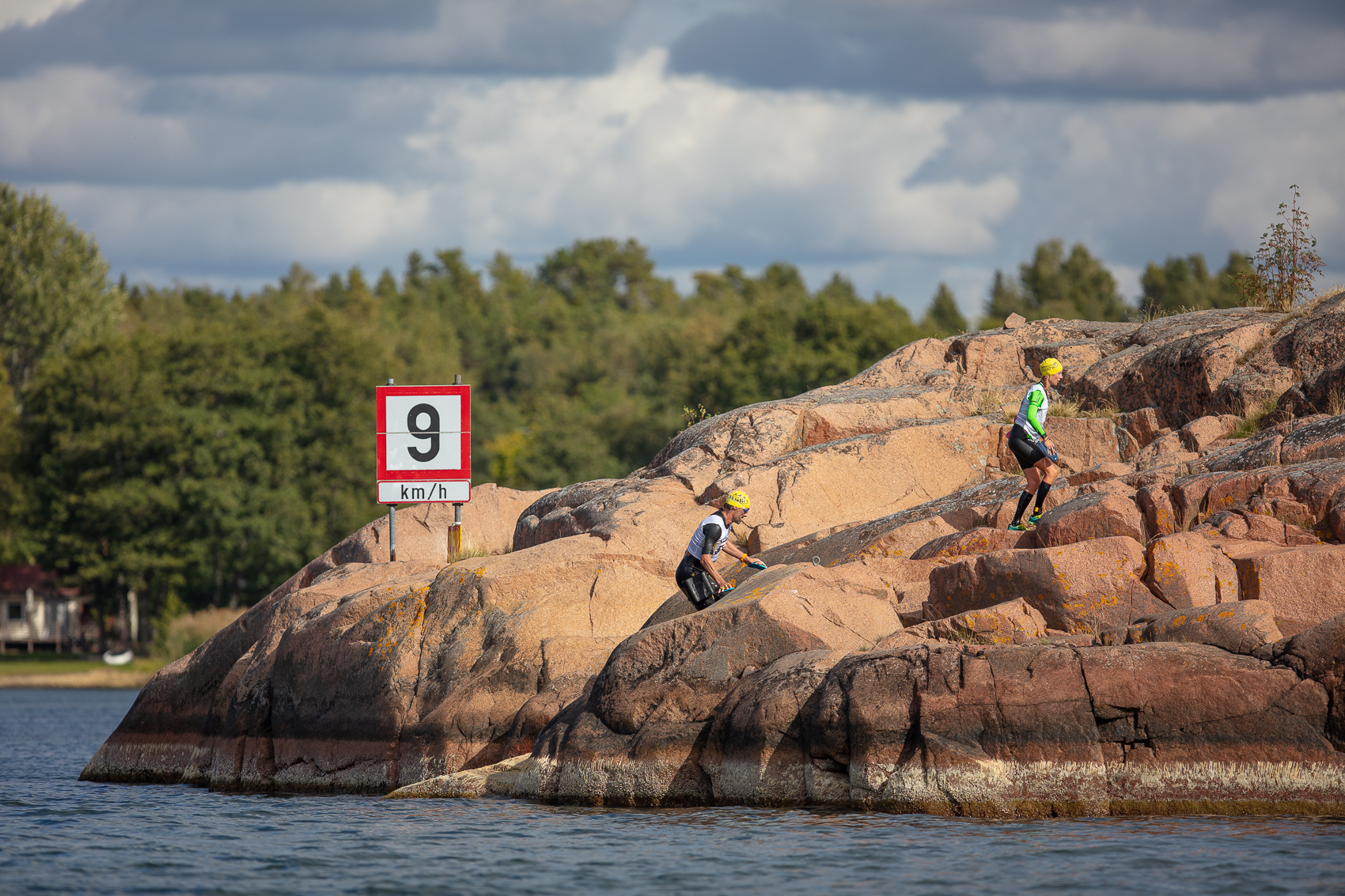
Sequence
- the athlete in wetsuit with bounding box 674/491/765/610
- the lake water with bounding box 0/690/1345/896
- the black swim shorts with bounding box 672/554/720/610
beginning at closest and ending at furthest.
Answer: the lake water with bounding box 0/690/1345/896, the athlete in wetsuit with bounding box 674/491/765/610, the black swim shorts with bounding box 672/554/720/610

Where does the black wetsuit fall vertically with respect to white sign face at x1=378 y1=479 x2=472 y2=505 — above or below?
below

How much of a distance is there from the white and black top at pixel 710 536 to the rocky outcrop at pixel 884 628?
2.35ft

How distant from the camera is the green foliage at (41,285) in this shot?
7038 centimetres

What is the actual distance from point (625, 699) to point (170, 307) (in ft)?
315

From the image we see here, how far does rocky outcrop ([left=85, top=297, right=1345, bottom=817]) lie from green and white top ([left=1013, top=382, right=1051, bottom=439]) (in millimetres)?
1118

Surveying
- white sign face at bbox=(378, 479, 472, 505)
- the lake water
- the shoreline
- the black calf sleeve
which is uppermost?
white sign face at bbox=(378, 479, 472, 505)

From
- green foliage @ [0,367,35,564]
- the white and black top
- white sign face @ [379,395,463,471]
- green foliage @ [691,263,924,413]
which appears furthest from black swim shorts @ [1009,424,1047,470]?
green foliage @ [0,367,35,564]

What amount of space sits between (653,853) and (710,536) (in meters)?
4.68

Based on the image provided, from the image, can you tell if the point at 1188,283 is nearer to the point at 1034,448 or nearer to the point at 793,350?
the point at 793,350

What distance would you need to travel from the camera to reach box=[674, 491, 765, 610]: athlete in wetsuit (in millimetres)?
18016

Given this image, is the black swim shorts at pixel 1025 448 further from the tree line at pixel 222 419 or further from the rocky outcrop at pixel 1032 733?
the tree line at pixel 222 419

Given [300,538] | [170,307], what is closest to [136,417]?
[300,538]

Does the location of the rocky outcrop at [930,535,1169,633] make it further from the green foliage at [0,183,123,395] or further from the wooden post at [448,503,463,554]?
the green foliage at [0,183,123,395]

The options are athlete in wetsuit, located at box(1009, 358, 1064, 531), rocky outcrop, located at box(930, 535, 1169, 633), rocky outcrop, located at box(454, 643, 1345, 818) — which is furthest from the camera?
athlete in wetsuit, located at box(1009, 358, 1064, 531)
